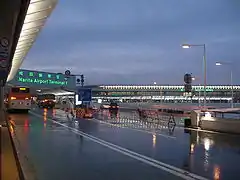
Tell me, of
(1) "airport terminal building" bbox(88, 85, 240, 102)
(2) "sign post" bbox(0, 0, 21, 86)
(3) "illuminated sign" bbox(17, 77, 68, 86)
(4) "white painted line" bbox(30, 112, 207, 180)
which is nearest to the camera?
(4) "white painted line" bbox(30, 112, 207, 180)

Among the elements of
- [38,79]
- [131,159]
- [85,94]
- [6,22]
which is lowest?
→ [131,159]

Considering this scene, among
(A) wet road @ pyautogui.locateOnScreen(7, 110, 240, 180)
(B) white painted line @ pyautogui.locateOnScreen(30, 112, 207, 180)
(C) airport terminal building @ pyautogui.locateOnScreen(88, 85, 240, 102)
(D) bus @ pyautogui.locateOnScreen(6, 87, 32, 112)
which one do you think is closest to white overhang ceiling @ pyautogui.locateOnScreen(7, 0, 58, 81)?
(A) wet road @ pyautogui.locateOnScreen(7, 110, 240, 180)

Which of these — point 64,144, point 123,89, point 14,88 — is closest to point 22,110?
point 14,88

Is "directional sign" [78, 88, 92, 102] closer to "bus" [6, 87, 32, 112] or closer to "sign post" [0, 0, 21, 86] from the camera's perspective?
"bus" [6, 87, 32, 112]

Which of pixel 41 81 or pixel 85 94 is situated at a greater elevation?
pixel 41 81

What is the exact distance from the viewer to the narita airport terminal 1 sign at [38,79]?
8919 centimetres

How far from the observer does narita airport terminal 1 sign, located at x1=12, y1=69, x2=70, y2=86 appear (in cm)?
8919

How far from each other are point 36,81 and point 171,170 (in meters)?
85.0

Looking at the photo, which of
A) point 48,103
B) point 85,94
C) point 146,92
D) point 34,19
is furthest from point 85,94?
point 146,92

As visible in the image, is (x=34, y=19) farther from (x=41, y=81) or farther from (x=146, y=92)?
(x=146, y=92)

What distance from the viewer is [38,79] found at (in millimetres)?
93375

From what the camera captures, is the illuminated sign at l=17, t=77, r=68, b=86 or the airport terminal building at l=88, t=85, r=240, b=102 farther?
the airport terminal building at l=88, t=85, r=240, b=102

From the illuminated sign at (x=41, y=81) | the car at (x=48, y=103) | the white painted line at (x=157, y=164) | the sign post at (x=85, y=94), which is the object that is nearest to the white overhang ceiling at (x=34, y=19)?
the white painted line at (x=157, y=164)

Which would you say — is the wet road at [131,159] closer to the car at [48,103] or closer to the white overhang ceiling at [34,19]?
the white overhang ceiling at [34,19]
